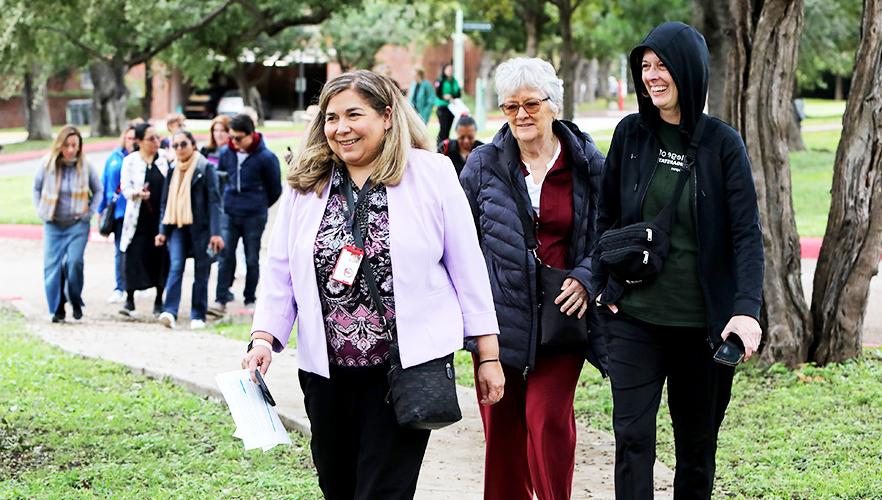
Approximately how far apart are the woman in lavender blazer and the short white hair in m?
1.11

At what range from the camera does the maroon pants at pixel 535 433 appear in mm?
5391

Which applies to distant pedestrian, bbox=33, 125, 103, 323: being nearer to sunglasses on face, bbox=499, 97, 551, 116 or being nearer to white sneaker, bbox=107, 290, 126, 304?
white sneaker, bbox=107, 290, 126, 304

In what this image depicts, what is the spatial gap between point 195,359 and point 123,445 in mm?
2981

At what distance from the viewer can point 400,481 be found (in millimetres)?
4262

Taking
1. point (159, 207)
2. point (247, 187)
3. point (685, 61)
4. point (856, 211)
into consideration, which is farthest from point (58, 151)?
point (685, 61)

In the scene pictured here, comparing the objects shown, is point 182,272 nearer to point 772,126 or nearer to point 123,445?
point 123,445

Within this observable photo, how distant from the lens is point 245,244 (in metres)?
13.1

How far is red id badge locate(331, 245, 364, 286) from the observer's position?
13.6 ft

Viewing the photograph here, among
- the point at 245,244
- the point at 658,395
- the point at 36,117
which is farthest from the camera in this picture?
the point at 36,117

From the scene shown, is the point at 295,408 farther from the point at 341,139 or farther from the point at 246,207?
the point at 246,207

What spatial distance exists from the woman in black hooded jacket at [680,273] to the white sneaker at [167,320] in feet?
26.5

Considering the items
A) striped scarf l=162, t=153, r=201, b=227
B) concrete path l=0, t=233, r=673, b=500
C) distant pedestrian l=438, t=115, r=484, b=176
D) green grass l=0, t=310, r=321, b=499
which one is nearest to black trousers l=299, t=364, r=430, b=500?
green grass l=0, t=310, r=321, b=499

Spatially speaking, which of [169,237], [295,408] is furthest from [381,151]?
[169,237]

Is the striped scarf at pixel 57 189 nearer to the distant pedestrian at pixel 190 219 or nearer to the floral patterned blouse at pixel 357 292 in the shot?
the distant pedestrian at pixel 190 219
